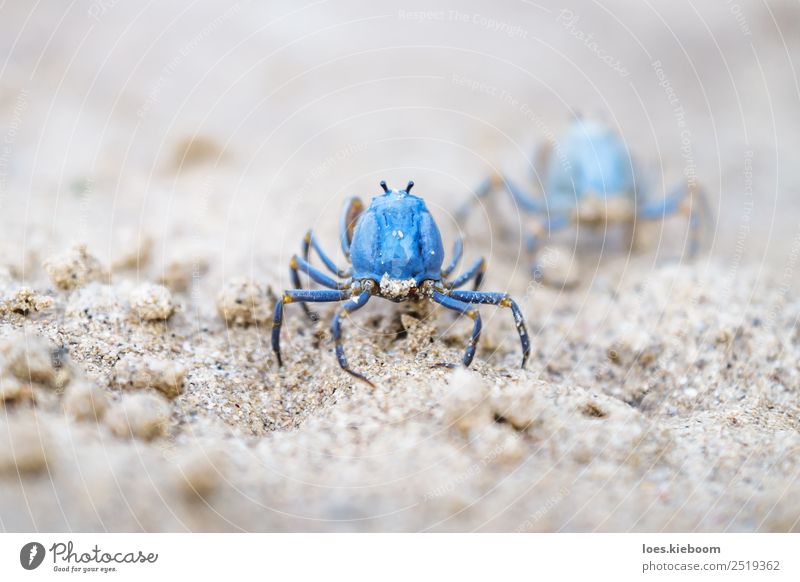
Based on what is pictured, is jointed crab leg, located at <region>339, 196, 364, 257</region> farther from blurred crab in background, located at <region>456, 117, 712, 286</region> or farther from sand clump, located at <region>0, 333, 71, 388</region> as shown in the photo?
sand clump, located at <region>0, 333, 71, 388</region>

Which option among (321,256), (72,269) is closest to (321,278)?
(321,256)

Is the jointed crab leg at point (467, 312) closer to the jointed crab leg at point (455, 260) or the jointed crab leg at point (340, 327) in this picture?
the jointed crab leg at point (455, 260)

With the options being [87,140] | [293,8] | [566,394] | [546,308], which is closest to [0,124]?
[87,140]

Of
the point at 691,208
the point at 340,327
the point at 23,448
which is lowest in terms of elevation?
the point at 23,448

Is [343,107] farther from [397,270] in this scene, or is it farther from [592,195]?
[397,270]

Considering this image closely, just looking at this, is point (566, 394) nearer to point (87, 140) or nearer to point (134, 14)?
point (87, 140)

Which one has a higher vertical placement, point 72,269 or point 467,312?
point 72,269
